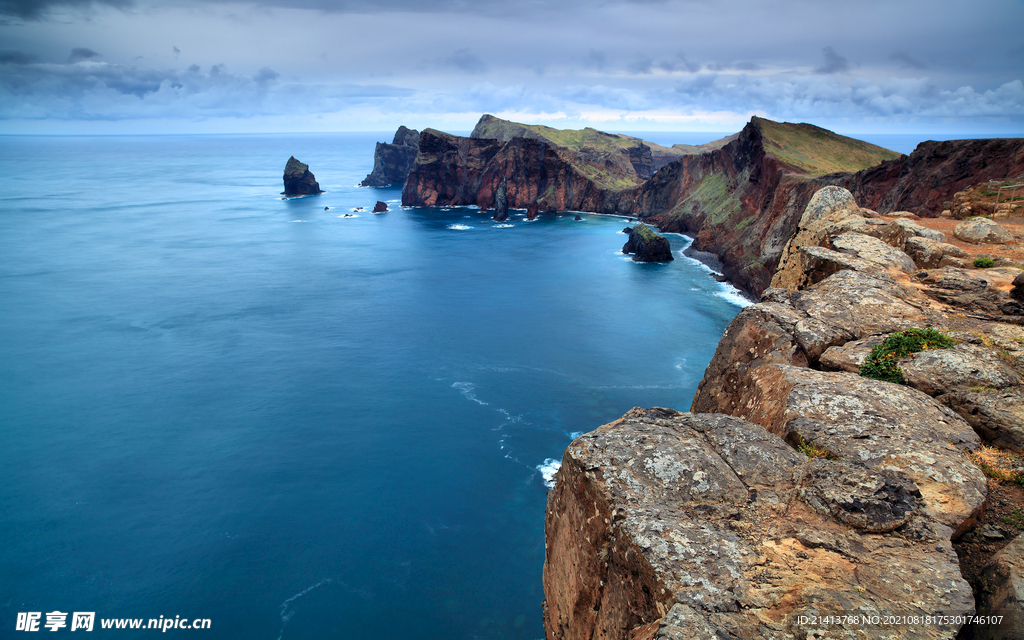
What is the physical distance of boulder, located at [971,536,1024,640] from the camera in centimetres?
761

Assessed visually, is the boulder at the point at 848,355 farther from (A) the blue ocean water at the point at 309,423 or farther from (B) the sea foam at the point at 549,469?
(B) the sea foam at the point at 549,469

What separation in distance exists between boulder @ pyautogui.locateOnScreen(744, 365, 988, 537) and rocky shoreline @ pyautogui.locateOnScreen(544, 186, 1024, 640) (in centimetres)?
4

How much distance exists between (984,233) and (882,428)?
23813mm

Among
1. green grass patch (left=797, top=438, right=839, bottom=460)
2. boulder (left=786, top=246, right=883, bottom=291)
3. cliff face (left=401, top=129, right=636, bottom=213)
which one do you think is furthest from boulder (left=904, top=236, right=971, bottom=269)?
cliff face (left=401, top=129, right=636, bottom=213)

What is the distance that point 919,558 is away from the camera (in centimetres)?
860

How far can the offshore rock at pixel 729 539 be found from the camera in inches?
314

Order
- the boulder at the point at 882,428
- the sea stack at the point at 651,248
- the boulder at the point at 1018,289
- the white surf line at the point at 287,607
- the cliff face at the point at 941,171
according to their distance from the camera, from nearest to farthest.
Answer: the boulder at the point at 882,428 < the boulder at the point at 1018,289 < the white surf line at the point at 287,607 < the cliff face at the point at 941,171 < the sea stack at the point at 651,248

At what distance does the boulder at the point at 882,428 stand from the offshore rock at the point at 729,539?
25.7 inches

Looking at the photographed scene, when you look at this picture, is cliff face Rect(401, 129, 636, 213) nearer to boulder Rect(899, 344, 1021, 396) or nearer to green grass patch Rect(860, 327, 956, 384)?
green grass patch Rect(860, 327, 956, 384)

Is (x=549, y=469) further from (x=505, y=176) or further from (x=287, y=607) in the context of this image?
(x=505, y=176)

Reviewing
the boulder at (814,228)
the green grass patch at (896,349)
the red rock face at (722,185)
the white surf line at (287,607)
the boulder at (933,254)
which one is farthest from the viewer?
the red rock face at (722,185)

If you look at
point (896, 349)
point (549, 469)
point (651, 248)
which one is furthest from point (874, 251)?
point (651, 248)

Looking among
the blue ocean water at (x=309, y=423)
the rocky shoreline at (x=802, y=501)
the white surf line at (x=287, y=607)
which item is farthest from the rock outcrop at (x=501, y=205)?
the rocky shoreline at (x=802, y=501)

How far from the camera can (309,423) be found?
4722 centimetres
